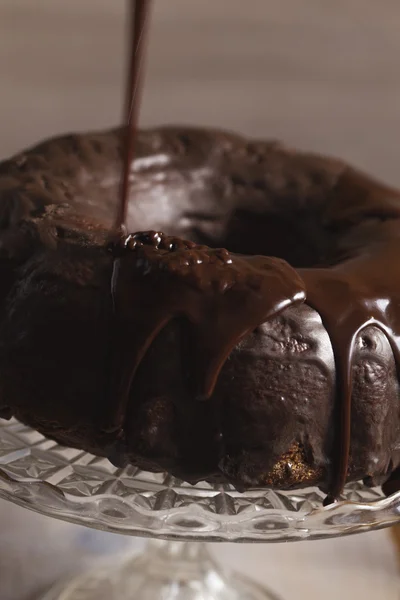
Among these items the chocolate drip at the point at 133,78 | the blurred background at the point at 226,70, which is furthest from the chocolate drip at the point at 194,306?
the blurred background at the point at 226,70

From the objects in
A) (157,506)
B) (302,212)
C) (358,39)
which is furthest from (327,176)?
(358,39)

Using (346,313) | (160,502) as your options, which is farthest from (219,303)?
(160,502)

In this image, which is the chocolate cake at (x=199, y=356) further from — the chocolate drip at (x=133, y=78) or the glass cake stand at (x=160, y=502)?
the chocolate drip at (x=133, y=78)

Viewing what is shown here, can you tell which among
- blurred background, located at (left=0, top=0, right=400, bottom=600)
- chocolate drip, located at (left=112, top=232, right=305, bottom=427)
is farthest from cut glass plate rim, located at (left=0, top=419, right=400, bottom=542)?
blurred background, located at (left=0, top=0, right=400, bottom=600)

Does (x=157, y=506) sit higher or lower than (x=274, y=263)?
lower

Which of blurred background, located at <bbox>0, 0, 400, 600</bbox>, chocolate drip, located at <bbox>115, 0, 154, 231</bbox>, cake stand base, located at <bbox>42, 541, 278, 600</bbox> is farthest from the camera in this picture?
blurred background, located at <bbox>0, 0, 400, 600</bbox>

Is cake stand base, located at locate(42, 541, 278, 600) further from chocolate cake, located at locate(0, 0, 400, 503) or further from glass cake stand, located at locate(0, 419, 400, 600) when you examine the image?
chocolate cake, located at locate(0, 0, 400, 503)

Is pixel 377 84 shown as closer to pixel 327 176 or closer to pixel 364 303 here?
pixel 327 176
